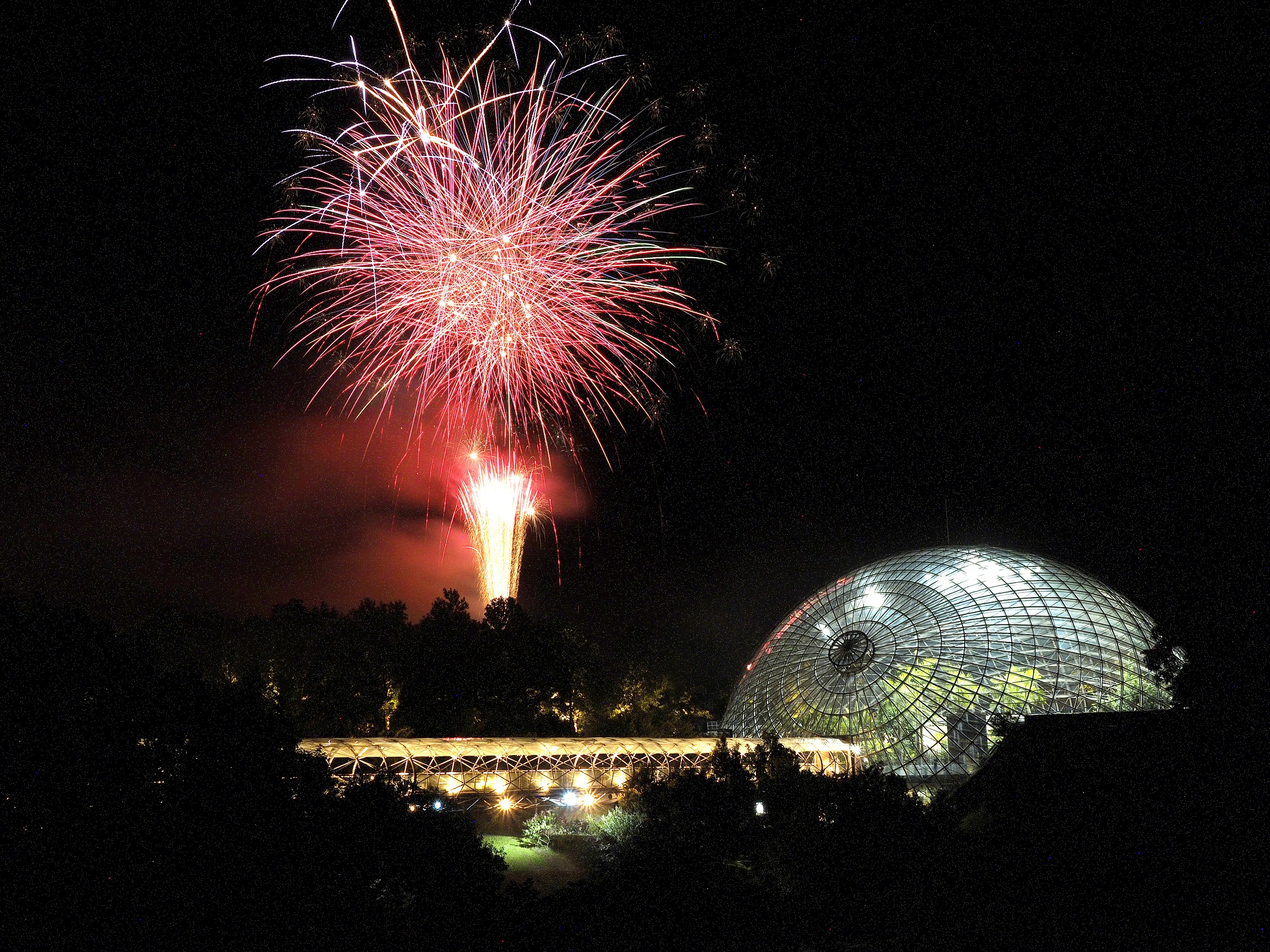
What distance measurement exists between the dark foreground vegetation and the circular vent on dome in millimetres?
25198

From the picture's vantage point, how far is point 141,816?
16.2m

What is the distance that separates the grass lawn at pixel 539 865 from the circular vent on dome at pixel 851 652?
24.8 m

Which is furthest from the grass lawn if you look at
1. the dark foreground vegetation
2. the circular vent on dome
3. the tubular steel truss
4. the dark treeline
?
the circular vent on dome

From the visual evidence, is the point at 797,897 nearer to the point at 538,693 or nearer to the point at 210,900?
the point at 210,900

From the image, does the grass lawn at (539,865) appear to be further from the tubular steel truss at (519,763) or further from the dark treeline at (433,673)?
the dark treeline at (433,673)

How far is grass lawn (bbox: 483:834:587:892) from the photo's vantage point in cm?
3328

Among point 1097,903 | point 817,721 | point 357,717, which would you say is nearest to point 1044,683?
point 817,721

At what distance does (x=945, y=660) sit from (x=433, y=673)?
3153cm

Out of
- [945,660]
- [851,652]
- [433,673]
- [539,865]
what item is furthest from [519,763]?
[945,660]

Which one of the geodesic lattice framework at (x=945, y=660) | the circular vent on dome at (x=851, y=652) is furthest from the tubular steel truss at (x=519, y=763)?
the circular vent on dome at (x=851, y=652)

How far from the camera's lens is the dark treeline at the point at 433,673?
170ft

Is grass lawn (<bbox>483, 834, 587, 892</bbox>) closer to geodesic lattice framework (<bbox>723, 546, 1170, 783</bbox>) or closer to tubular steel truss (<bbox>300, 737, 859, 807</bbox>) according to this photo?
tubular steel truss (<bbox>300, 737, 859, 807</bbox>)

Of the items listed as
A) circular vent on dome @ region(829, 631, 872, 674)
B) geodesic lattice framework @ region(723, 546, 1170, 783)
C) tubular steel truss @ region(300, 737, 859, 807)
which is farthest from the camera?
circular vent on dome @ region(829, 631, 872, 674)

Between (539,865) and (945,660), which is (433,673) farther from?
(945,660)
